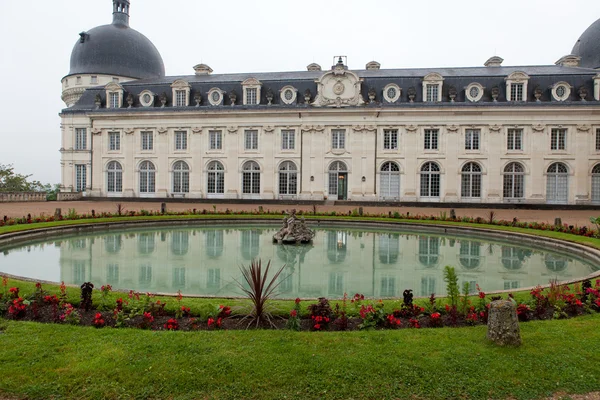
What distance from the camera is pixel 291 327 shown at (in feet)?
20.1

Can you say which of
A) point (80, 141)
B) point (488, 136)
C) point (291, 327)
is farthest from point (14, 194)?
point (488, 136)

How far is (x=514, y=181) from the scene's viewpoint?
3731cm

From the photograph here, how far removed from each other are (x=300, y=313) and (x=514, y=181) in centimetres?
3637

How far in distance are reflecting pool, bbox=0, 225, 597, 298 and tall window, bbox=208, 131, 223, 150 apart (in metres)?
23.7

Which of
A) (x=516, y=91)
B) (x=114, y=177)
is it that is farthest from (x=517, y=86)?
(x=114, y=177)

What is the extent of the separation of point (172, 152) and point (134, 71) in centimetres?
1504

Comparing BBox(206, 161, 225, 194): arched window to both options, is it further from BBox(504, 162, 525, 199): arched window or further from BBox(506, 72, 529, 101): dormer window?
BBox(506, 72, 529, 101): dormer window

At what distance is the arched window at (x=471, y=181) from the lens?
37.8m

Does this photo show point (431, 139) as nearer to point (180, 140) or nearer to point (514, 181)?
point (514, 181)

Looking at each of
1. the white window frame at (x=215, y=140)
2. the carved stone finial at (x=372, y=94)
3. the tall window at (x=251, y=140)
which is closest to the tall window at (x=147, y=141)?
the white window frame at (x=215, y=140)

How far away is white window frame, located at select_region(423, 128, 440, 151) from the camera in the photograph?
37.9 m

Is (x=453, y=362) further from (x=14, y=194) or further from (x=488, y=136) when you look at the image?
(x=14, y=194)

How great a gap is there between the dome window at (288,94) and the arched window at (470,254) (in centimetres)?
2636

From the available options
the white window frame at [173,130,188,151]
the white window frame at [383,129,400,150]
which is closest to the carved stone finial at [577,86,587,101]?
the white window frame at [383,129,400,150]
